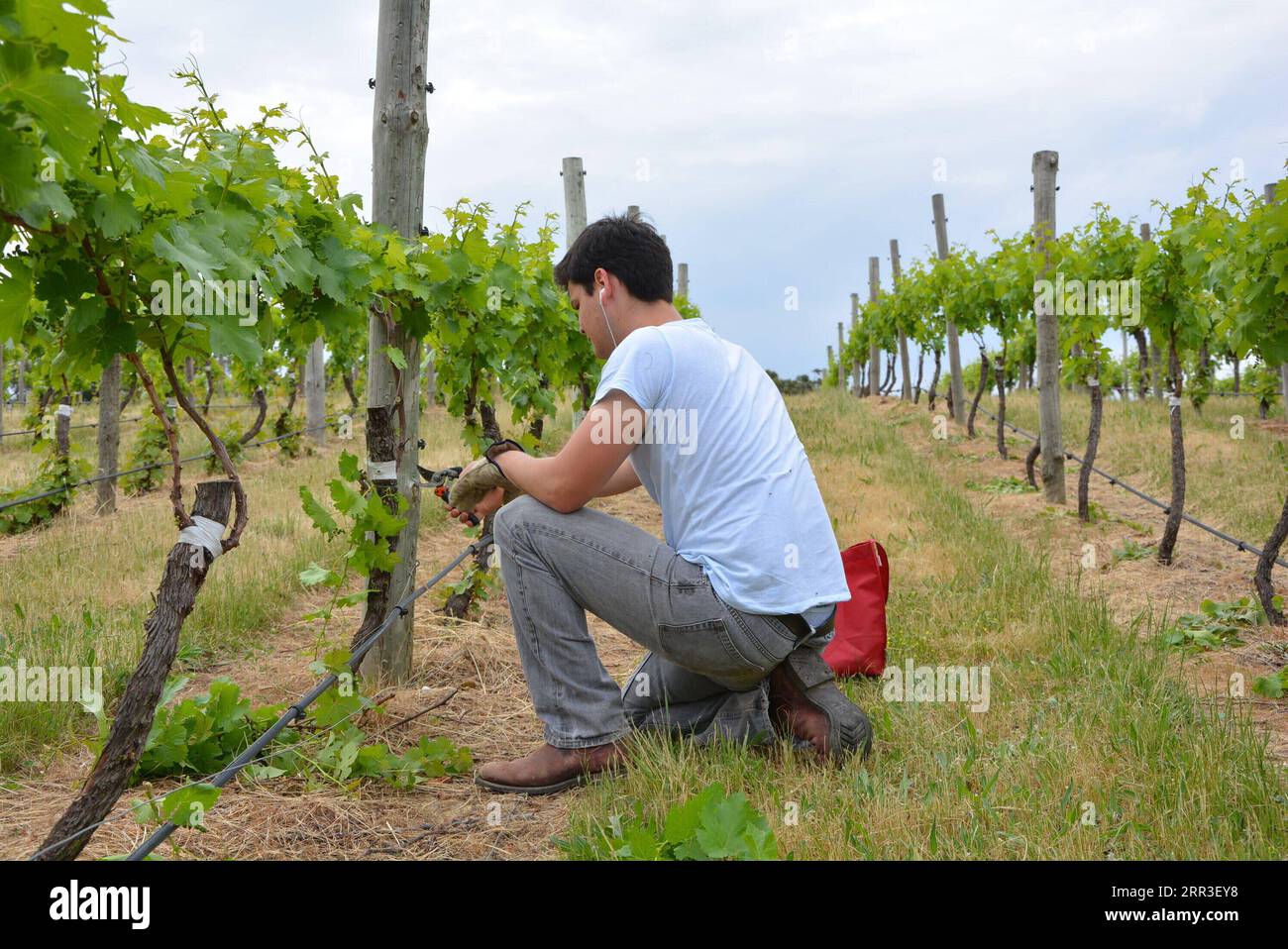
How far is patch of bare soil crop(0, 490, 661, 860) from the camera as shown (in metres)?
2.54

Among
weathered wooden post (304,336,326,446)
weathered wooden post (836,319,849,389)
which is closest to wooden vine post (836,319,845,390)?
weathered wooden post (836,319,849,389)

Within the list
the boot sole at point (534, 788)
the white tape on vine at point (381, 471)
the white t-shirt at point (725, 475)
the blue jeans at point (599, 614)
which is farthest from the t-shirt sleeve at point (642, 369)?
the white tape on vine at point (381, 471)

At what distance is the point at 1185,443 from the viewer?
12.5m

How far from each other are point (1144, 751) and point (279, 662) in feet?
11.5

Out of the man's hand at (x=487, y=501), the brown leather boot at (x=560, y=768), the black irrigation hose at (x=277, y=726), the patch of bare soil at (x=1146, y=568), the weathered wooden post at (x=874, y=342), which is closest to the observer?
the black irrigation hose at (x=277, y=726)

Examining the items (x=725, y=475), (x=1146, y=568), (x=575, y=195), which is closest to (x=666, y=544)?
(x=725, y=475)

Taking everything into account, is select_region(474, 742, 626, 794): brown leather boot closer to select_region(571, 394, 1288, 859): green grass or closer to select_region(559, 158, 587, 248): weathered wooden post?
select_region(571, 394, 1288, 859): green grass

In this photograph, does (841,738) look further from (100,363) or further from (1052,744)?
(100,363)

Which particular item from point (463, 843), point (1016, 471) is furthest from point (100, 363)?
point (1016, 471)

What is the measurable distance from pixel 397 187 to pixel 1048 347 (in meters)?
7.75

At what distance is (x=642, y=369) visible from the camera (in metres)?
2.61

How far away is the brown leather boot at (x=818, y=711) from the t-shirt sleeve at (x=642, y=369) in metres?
0.92

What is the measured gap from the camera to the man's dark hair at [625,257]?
2854 millimetres

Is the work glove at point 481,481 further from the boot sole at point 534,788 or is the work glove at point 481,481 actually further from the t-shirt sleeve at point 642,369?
the boot sole at point 534,788
